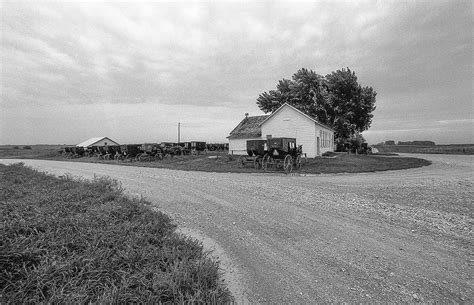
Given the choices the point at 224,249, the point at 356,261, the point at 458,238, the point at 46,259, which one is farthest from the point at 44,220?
the point at 458,238

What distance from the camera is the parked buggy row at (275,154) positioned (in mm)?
16984

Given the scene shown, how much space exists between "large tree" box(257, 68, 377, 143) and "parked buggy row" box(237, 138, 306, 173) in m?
19.5

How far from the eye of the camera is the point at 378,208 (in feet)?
20.7

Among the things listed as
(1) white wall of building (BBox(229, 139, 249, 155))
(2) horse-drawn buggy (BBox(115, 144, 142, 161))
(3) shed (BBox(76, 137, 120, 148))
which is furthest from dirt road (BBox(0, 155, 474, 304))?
(3) shed (BBox(76, 137, 120, 148))

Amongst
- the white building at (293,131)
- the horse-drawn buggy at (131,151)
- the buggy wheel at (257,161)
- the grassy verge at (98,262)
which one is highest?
the white building at (293,131)

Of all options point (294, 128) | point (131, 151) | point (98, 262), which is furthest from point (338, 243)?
point (131, 151)

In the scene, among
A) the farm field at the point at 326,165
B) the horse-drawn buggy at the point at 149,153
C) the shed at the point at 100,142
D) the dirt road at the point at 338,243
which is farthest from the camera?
the shed at the point at 100,142

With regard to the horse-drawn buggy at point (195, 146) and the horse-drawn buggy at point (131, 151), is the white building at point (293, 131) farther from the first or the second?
the horse-drawn buggy at point (195, 146)

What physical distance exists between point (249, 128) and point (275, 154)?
14.4 metres

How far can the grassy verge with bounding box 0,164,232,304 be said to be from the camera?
2475 mm

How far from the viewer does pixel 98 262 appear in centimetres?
301

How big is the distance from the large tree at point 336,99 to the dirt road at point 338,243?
2788cm

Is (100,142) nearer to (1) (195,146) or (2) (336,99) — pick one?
(1) (195,146)

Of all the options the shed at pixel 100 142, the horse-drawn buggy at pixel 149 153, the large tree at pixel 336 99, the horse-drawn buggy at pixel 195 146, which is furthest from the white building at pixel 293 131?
the shed at pixel 100 142
